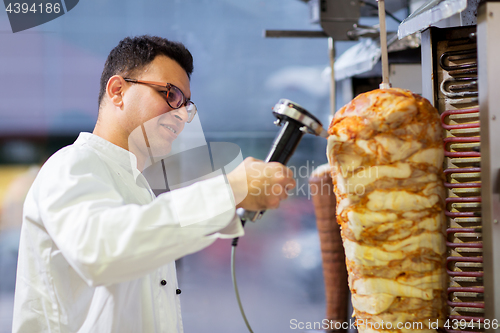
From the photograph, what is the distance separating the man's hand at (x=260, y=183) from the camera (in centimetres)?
86

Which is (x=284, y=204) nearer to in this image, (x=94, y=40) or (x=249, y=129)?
(x=249, y=129)

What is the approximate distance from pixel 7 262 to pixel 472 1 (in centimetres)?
431

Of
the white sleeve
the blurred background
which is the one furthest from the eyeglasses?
the blurred background

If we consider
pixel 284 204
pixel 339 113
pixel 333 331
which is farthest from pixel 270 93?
pixel 339 113

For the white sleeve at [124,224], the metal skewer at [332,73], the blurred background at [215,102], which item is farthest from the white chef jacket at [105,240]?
the blurred background at [215,102]

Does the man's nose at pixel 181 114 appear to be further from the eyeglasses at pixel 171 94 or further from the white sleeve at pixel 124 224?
the white sleeve at pixel 124 224

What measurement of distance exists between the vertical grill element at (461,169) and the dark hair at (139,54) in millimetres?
798

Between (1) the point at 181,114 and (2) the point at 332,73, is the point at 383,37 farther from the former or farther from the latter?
(2) the point at 332,73

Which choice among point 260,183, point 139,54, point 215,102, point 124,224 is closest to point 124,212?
point 124,224

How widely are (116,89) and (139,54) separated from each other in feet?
0.45

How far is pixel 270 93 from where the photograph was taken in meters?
4.66

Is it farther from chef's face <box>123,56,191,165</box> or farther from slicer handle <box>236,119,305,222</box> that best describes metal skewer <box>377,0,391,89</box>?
chef's face <box>123,56,191,165</box>

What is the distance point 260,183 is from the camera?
86cm

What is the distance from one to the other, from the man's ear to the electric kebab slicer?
58cm
